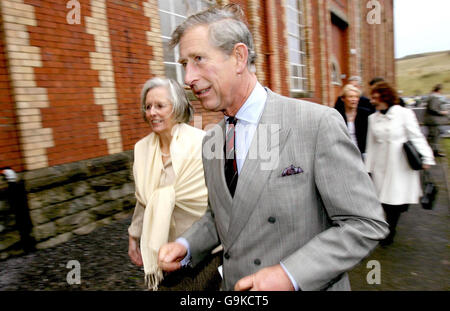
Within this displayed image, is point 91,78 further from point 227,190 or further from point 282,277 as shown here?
point 282,277

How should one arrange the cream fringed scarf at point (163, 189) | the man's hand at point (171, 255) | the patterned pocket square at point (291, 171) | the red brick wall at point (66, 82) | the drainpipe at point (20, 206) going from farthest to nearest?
the red brick wall at point (66, 82) → the drainpipe at point (20, 206) → the cream fringed scarf at point (163, 189) → the man's hand at point (171, 255) → the patterned pocket square at point (291, 171)

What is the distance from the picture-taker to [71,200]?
440cm

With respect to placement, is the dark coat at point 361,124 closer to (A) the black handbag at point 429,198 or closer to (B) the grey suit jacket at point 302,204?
(A) the black handbag at point 429,198

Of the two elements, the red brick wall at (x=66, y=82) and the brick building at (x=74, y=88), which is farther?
the red brick wall at (x=66, y=82)

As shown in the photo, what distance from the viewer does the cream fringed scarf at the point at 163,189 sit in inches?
93.9

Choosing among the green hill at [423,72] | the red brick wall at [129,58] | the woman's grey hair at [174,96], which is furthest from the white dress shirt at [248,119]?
the green hill at [423,72]

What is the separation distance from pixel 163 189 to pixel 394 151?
3.47 metres

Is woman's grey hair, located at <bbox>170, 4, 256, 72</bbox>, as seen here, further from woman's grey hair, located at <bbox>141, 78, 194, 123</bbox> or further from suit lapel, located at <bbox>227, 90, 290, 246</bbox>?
woman's grey hair, located at <bbox>141, 78, 194, 123</bbox>

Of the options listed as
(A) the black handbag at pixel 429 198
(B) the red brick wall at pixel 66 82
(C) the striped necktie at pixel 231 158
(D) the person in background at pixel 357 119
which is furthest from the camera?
(A) the black handbag at pixel 429 198

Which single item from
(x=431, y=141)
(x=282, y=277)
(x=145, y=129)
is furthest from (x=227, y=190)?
(x=431, y=141)

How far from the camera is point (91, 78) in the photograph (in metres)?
4.71

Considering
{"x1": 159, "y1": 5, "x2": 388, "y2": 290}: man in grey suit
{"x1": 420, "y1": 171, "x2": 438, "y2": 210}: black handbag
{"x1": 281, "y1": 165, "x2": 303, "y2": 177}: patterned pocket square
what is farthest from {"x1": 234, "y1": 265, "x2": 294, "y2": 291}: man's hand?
{"x1": 420, "y1": 171, "x2": 438, "y2": 210}: black handbag

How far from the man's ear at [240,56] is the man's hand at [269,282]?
3.00 feet
